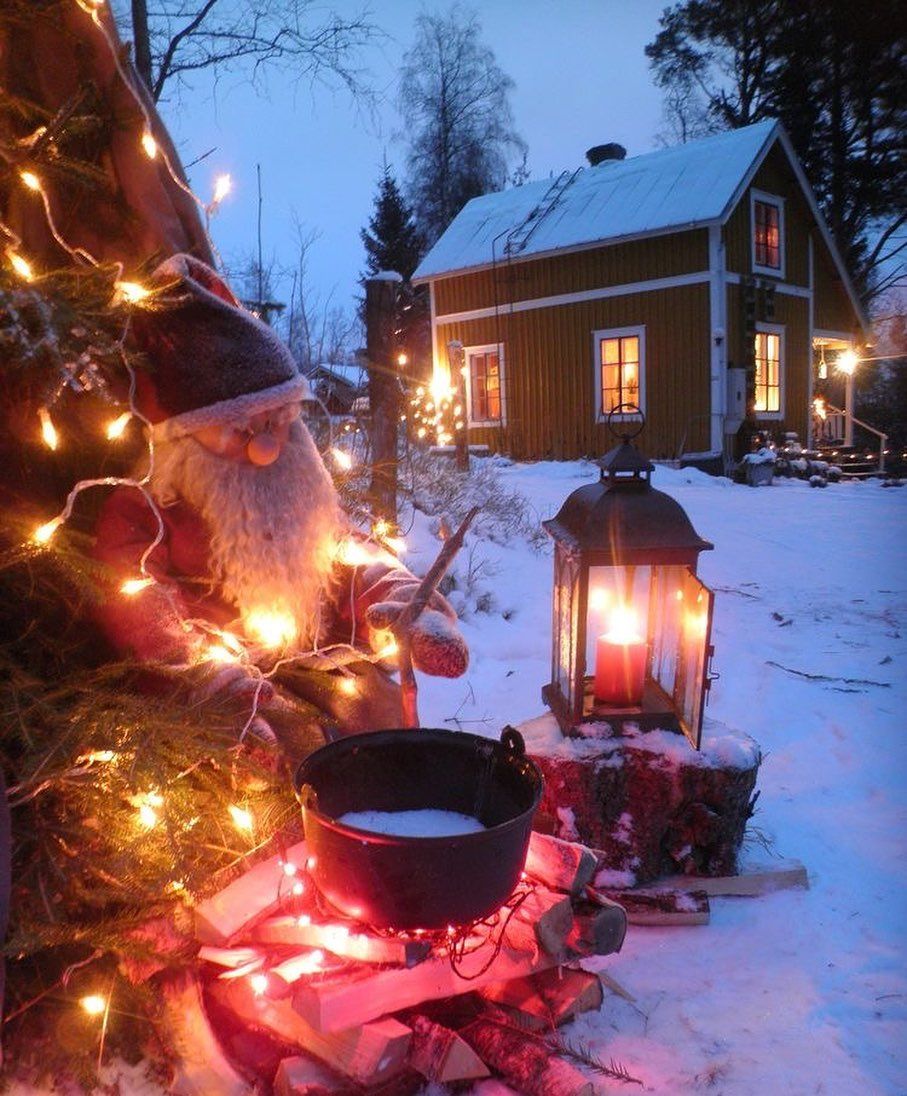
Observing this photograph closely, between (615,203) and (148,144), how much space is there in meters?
13.8

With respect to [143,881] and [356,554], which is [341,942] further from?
[356,554]

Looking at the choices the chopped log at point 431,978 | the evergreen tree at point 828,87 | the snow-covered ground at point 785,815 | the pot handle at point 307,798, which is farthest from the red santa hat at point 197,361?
the evergreen tree at point 828,87

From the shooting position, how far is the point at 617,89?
8844 centimetres

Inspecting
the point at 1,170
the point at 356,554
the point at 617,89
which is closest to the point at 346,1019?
the point at 356,554

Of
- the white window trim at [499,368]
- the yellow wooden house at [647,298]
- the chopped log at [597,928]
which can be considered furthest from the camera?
the white window trim at [499,368]

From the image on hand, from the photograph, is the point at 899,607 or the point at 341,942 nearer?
the point at 341,942

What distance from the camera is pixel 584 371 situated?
15.4 metres

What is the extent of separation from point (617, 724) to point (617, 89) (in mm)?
100064

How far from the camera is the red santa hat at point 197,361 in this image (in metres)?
2.37

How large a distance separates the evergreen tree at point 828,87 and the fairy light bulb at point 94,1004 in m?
24.3

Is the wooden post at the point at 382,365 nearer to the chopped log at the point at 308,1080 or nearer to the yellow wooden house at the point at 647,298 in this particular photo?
the chopped log at the point at 308,1080

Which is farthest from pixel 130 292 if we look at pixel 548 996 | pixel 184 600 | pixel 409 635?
pixel 548 996

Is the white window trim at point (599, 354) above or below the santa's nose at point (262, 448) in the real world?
above

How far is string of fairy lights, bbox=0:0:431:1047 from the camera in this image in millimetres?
1985
